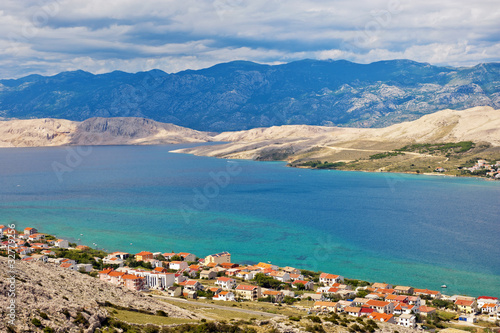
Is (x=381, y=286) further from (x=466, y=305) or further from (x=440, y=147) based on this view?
(x=440, y=147)

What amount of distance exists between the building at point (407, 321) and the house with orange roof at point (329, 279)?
486 inches

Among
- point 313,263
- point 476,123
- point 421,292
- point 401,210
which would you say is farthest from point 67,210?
point 476,123

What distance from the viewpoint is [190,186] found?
124 m

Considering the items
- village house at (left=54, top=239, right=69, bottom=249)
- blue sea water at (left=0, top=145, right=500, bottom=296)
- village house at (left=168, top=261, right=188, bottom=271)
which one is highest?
blue sea water at (left=0, top=145, right=500, bottom=296)

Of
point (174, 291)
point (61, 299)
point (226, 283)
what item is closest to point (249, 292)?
point (226, 283)

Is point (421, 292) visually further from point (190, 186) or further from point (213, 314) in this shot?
point (190, 186)

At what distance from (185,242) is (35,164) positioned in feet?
437

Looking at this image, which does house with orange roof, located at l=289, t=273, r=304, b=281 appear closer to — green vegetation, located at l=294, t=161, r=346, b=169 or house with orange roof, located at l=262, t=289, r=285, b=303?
house with orange roof, located at l=262, t=289, r=285, b=303

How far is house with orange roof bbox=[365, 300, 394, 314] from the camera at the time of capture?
41.1 m

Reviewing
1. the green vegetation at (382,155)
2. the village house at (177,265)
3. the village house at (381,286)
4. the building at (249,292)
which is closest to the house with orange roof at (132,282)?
the village house at (177,265)

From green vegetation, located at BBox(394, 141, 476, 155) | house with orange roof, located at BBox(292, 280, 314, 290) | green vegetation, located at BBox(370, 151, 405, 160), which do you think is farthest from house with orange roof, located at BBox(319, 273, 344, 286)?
green vegetation, located at BBox(394, 141, 476, 155)

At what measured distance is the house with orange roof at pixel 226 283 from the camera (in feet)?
164

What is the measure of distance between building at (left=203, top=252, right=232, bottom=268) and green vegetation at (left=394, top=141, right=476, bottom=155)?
131786mm

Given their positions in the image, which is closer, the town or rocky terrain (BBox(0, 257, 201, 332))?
rocky terrain (BBox(0, 257, 201, 332))
